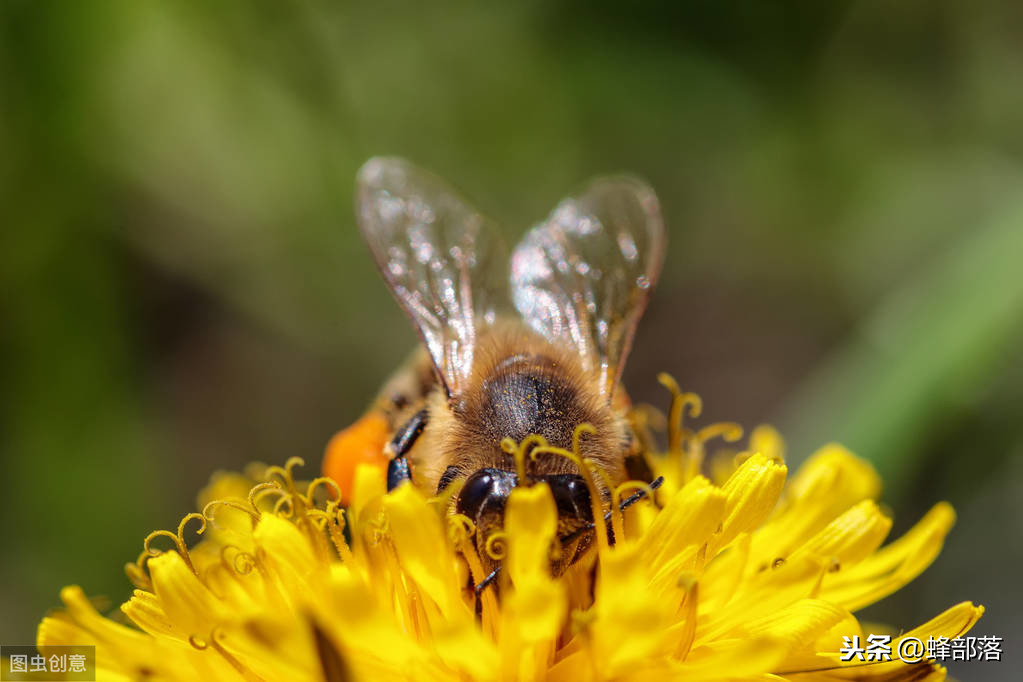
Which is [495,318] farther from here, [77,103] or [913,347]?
[77,103]

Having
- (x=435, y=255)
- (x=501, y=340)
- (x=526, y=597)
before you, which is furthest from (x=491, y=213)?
(x=526, y=597)

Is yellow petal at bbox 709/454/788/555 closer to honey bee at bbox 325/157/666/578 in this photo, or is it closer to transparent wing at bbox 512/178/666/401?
honey bee at bbox 325/157/666/578

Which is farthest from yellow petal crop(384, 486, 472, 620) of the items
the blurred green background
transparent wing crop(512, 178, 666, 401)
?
the blurred green background

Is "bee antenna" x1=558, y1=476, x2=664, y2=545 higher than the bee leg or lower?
lower

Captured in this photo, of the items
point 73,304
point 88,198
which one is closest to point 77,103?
point 88,198

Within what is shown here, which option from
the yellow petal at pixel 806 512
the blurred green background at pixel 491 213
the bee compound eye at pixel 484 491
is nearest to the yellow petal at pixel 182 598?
the bee compound eye at pixel 484 491

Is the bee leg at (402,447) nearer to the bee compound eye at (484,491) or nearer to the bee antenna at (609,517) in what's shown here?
the bee compound eye at (484,491)
